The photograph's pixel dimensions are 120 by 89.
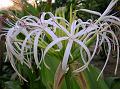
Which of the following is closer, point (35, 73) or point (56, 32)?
point (56, 32)

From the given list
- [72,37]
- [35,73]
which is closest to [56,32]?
[72,37]

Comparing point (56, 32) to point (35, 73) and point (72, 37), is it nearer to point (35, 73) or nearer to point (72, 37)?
point (72, 37)

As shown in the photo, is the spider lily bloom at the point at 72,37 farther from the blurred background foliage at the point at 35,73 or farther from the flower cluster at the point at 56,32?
the blurred background foliage at the point at 35,73

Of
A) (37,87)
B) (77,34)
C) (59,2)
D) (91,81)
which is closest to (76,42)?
(77,34)

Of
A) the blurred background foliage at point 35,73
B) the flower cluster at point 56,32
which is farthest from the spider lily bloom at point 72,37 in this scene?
the blurred background foliage at point 35,73

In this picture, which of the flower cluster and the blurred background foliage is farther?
the blurred background foliage

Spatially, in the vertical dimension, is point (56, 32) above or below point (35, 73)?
above

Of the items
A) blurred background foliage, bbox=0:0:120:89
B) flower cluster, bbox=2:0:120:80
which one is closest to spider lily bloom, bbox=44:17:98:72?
flower cluster, bbox=2:0:120:80

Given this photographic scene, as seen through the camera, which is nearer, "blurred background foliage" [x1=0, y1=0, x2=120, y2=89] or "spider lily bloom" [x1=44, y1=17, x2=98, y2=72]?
"spider lily bloom" [x1=44, y1=17, x2=98, y2=72]

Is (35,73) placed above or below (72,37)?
below

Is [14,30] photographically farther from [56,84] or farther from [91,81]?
[91,81]

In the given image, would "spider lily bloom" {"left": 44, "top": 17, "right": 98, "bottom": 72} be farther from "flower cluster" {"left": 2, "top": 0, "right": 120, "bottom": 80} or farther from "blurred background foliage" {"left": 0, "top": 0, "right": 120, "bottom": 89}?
"blurred background foliage" {"left": 0, "top": 0, "right": 120, "bottom": 89}
